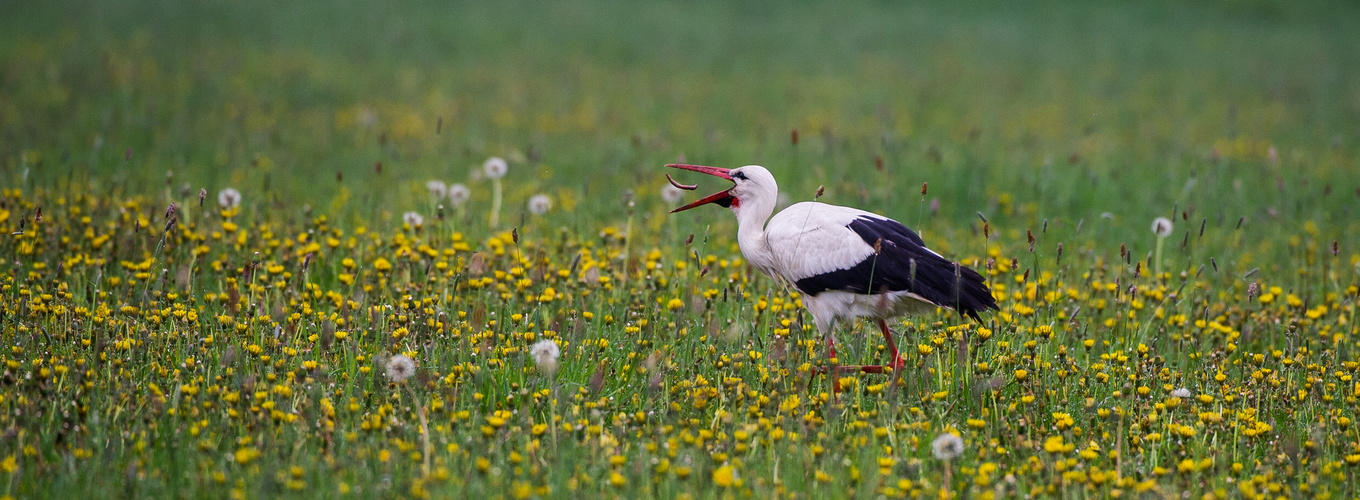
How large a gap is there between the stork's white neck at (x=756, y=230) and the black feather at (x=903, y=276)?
225mm

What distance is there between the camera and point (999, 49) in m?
17.6

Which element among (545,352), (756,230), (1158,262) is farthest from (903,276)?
(1158,262)

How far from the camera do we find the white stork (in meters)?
Result: 4.19

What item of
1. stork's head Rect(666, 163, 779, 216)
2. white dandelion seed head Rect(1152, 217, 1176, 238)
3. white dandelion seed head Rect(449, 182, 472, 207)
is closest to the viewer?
stork's head Rect(666, 163, 779, 216)

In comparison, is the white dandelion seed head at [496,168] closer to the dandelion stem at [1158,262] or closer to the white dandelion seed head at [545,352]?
the white dandelion seed head at [545,352]

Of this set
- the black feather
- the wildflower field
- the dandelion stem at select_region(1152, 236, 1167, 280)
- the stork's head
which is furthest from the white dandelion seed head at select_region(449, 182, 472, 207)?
the dandelion stem at select_region(1152, 236, 1167, 280)

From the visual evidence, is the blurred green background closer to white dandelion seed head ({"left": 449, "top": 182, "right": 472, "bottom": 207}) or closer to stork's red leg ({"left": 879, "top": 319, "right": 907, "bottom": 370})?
white dandelion seed head ({"left": 449, "top": 182, "right": 472, "bottom": 207})

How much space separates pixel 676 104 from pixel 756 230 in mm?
7930

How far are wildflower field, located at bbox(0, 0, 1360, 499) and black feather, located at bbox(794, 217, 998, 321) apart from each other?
0.21 m

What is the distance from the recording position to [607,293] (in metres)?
5.21

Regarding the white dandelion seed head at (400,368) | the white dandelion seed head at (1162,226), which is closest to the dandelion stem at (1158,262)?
the white dandelion seed head at (1162,226)

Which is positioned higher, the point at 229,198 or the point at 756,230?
the point at 229,198

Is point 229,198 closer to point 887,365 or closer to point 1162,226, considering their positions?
point 887,365

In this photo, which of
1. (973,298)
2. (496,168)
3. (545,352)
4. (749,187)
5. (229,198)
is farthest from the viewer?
(496,168)
